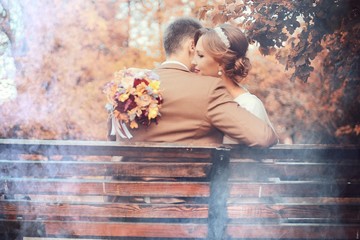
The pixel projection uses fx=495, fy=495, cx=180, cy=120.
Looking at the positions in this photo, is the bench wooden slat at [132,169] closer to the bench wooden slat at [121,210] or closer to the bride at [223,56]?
the bench wooden slat at [121,210]

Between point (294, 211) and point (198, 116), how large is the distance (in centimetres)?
69

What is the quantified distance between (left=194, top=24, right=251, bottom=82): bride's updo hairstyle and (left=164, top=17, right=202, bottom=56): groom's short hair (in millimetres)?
111

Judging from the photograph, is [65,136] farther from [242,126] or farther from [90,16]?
[242,126]

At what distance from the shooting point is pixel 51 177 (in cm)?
Answer: 253

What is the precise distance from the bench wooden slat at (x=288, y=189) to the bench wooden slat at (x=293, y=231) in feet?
0.56

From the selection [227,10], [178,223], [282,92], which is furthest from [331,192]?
[282,92]

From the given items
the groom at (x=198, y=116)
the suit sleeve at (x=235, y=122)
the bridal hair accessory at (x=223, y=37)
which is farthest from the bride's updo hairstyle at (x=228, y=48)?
the suit sleeve at (x=235, y=122)

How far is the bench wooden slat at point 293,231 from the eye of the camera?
8.24ft

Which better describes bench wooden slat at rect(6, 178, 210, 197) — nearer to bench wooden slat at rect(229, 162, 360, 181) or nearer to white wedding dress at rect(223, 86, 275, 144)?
bench wooden slat at rect(229, 162, 360, 181)

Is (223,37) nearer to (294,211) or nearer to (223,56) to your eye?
(223,56)

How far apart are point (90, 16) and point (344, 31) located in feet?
15.4

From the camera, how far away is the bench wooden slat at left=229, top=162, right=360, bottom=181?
2396 millimetres

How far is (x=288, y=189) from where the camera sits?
2430 mm

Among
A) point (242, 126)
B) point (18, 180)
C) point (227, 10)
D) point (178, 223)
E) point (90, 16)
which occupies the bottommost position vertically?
point (178, 223)
